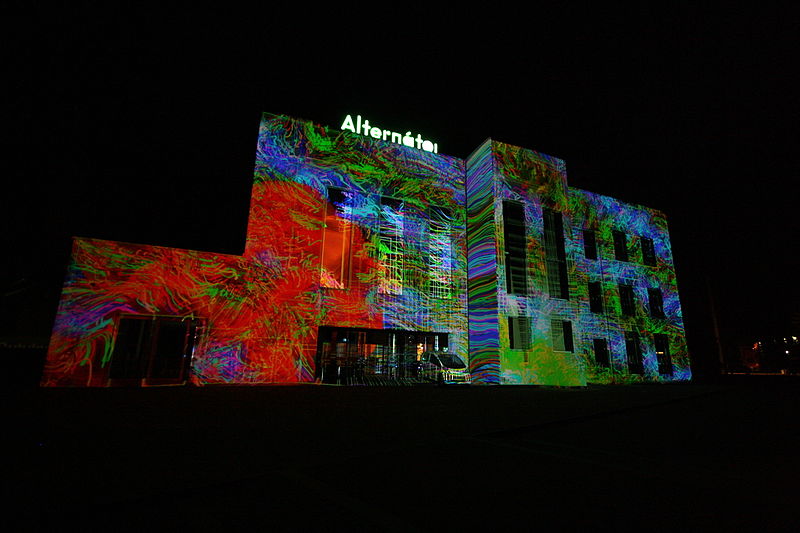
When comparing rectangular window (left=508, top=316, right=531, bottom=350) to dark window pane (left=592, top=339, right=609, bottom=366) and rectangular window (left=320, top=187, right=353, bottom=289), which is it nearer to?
dark window pane (left=592, top=339, right=609, bottom=366)

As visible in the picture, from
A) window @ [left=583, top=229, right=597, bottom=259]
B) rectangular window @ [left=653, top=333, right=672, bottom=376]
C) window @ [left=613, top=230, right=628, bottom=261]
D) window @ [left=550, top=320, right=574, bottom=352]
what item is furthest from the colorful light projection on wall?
rectangular window @ [left=653, top=333, right=672, bottom=376]

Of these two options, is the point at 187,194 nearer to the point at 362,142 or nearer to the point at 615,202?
the point at 362,142

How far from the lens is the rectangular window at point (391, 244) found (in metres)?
17.1

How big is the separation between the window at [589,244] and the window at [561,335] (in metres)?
6.73

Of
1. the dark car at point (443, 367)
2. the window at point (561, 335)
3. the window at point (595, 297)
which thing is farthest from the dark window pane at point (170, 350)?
the window at point (595, 297)

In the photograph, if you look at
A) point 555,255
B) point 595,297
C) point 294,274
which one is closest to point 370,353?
point 294,274

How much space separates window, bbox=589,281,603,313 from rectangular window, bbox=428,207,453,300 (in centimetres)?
1012

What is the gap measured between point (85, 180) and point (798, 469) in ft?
72.0

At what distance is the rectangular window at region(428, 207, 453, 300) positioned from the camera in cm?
1803

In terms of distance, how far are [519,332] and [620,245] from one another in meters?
12.2

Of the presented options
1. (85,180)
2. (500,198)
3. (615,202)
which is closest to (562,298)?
(500,198)

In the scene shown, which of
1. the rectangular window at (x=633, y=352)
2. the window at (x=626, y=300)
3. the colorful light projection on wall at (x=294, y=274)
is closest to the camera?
the colorful light projection on wall at (x=294, y=274)

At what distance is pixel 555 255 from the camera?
1941 cm

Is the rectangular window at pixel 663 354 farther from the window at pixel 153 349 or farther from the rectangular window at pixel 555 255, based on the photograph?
the window at pixel 153 349
